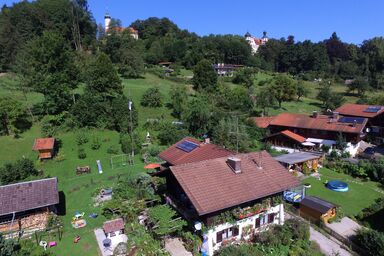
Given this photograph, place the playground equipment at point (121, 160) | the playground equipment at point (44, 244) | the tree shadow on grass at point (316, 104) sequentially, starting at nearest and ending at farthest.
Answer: the playground equipment at point (44, 244)
the playground equipment at point (121, 160)
the tree shadow on grass at point (316, 104)

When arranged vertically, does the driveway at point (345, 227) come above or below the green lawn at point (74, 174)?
below

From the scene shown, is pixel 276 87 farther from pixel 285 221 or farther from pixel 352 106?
pixel 285 221

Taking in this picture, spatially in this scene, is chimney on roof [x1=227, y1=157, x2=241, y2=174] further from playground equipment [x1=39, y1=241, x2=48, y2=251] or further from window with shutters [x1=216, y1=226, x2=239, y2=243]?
playground equipment [x1=39, y1=241, x2=48, y2=251]

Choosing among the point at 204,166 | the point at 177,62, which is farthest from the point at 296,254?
the point at 177,62

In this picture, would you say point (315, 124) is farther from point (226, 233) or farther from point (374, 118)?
point (226, 233)

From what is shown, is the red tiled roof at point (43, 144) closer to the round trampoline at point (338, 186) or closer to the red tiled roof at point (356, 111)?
the round trampoline at point (338, 186)

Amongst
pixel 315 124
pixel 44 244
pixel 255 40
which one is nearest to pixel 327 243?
pixel 44 244

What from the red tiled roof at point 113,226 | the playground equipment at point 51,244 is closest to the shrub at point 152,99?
the red tiled roof at point 113,226

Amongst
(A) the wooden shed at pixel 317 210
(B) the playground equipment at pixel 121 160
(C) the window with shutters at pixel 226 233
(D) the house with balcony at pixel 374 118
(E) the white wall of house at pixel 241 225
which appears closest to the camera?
(E) the white wall of house at pixel 241 225

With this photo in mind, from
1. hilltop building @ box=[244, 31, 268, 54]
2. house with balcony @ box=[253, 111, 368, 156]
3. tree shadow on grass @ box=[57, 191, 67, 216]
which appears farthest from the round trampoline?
hilltop building @ box=[244, 31, 268, 54]
